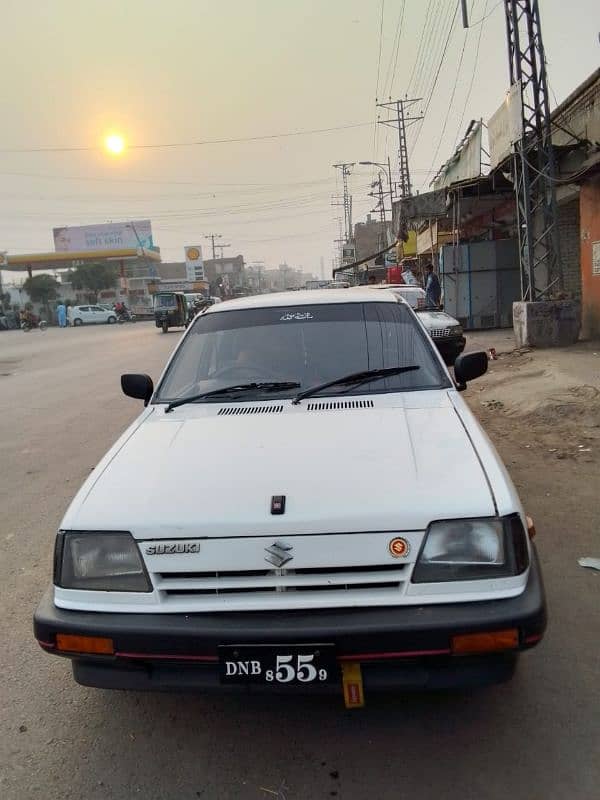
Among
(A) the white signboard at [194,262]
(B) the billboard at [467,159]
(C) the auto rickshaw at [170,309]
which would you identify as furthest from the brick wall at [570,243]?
(A) the white signboard at [194,262]

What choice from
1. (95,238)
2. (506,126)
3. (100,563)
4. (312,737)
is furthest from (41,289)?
Result: (312,737)

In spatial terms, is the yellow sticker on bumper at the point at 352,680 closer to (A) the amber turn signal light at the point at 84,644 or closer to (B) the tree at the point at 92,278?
(A) the amber turn signal light at the point at 84,644

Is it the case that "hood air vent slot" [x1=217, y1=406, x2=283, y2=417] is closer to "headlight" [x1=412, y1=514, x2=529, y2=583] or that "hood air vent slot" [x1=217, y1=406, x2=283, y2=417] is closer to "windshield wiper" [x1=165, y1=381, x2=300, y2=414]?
"windshield wiper" [x1=165, y1=381, x2=300, y2=414]

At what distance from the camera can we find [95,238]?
7369 cm

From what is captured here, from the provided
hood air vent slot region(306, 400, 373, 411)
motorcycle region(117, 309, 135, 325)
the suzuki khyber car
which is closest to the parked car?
hood air vent slot region(306, 400, 373, 411)

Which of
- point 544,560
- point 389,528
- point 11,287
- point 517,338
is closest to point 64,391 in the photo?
Answer: point 517,338

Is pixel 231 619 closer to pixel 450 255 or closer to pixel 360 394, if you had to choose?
pixel 360 394

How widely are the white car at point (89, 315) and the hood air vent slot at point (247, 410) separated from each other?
162 ft

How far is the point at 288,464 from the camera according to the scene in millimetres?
2393

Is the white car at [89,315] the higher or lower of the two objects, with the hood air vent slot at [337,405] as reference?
higher

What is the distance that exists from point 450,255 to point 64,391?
12.0 metres

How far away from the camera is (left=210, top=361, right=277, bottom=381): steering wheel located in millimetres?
3402

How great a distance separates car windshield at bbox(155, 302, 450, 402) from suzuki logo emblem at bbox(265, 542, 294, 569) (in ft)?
4.03

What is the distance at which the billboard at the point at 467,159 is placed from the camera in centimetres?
1591
